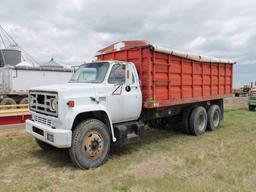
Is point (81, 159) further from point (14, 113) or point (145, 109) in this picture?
point (14, 113)

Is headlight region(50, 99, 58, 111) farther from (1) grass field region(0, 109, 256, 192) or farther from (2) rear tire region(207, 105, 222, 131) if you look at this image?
(2) rear tire region(207, 105, 222, 131)

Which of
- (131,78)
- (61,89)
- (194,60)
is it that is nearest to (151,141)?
(131,78)

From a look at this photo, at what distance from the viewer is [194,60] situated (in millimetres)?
Result: 8039

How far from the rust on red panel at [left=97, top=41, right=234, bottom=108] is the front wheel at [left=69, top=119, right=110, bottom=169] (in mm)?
1574

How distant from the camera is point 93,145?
→ 17.3 ft

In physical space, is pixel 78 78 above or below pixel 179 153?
above

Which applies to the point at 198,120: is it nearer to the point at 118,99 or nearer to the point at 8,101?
the point at 118,99

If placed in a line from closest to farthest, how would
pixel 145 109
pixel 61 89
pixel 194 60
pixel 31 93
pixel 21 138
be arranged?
pixel 61 89 < pixel 31 93 < pixel 145 109 < pixel 21 138 < pixel 194 60

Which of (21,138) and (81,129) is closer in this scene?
(81,129)

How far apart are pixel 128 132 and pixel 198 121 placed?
139 inches

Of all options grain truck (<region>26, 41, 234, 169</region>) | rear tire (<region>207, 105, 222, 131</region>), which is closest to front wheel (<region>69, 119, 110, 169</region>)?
grain truck (<region>26, 41, 234, 169</region>)

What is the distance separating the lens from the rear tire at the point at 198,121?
8398 millimetres

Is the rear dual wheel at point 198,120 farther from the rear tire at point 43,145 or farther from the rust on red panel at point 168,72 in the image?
the rear tire at point 43,145

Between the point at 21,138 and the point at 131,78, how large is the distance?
4003 millimetres
